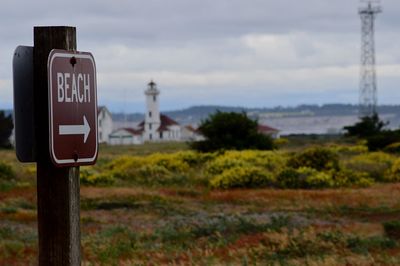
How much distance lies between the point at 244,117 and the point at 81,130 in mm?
44832

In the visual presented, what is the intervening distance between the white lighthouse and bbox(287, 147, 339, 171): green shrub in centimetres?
8119

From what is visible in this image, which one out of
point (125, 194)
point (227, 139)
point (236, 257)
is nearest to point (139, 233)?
point (236, 257)

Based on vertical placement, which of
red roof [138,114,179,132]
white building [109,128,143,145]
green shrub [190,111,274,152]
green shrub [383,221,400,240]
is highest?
green shrub [190,111,274,152]

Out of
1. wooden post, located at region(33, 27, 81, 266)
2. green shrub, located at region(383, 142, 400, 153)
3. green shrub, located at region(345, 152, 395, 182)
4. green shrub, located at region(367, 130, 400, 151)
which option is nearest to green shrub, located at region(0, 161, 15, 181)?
green shrub, located at region(345, 152, 395, 182)

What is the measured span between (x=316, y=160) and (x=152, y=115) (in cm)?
8434

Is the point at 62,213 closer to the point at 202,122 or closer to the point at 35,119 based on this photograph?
the point at 35,119

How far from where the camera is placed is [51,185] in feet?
12.9

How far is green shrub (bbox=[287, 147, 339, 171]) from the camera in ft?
113

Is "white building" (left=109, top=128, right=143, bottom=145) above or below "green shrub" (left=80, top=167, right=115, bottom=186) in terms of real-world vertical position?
below

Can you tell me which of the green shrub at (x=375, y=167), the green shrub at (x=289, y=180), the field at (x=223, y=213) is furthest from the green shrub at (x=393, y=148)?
the green shrub at (x=289, y=180)

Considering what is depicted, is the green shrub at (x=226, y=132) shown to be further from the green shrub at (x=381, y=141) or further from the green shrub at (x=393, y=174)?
the green shrub at (x=393, y=174)

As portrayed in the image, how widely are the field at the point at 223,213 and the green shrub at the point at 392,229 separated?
4 centimetres

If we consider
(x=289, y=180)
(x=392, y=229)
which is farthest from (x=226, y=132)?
(x=392, y=229)

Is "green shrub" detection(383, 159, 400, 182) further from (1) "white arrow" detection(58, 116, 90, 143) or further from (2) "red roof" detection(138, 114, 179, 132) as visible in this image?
(2) "red roof" detection(138, 114, 179, 132)
